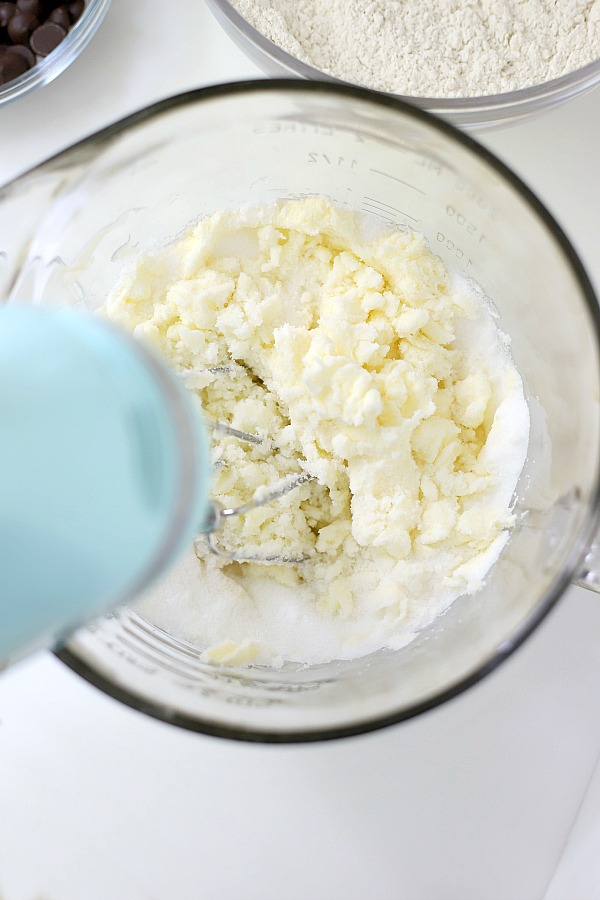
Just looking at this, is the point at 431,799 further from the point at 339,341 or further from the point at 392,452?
the point at 339,341

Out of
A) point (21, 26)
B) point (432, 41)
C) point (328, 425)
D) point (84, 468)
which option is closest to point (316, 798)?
point (328, 425)

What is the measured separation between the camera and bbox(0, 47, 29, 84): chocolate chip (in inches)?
37.6

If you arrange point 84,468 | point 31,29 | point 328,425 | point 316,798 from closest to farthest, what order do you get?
point 84,468 < point 328,425 < point 316,798 < point 31,29

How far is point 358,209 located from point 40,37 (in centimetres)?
48

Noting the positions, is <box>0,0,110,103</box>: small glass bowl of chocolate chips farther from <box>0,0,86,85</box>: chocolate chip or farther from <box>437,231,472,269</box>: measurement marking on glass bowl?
<box>437,231,472,269</box>: measurement marking on glass bowl

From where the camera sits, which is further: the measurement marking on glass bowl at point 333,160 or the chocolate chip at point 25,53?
the chocolate chip at point 25,53

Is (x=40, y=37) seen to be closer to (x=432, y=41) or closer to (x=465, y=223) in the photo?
(x=432, y=41)

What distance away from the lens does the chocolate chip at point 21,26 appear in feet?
3.22

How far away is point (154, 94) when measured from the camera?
987mm

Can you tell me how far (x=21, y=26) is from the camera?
981mm

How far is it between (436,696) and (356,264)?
43 cm

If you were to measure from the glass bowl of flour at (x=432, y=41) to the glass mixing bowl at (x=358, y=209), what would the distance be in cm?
16

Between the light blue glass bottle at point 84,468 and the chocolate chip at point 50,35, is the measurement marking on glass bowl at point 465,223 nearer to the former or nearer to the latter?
the light blue glass bottle at point 84,468

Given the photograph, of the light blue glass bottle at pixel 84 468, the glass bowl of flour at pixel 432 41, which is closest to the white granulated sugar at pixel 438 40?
the glass bowl of flour at pixel 432 41
